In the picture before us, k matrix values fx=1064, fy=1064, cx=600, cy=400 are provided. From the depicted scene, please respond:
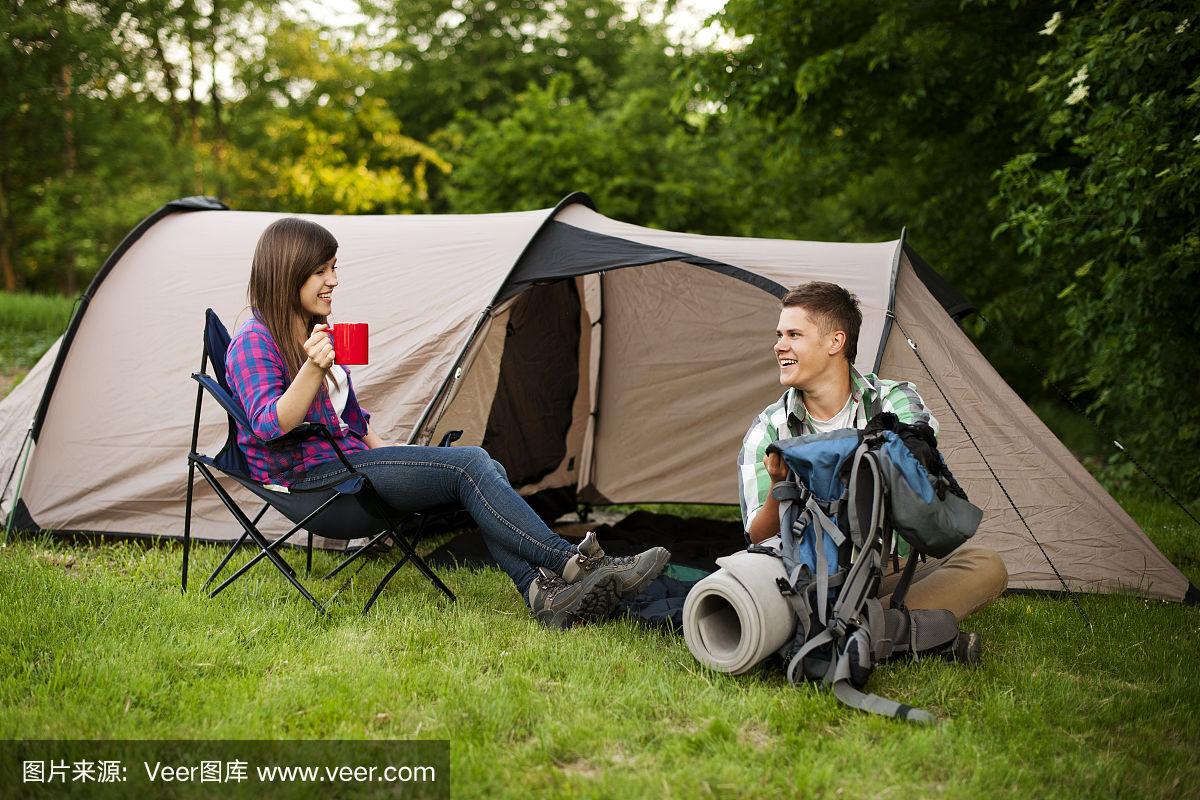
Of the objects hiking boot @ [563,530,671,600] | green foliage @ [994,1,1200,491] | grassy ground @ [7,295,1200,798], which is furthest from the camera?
green foliage @ [994,1,1200,491]

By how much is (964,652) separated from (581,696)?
1041 millimetres

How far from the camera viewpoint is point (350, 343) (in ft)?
9.28

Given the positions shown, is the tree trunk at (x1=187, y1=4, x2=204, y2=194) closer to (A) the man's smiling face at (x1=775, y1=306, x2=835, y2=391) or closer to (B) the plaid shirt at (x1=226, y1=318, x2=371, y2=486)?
(B) the plaid shirt at (x1=226, y1=318, x2=371, y2=486)

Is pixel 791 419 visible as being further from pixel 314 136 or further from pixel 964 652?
pixel 314 136

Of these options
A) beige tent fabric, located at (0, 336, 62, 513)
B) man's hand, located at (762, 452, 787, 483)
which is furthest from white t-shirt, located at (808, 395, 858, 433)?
beige tent fabric, located at (0, 336, 62, 513)

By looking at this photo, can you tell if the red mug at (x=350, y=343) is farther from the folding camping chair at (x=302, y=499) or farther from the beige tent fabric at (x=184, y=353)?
the beige tent fabric at (x=184, y=353)

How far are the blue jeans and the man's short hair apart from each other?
926 millimetres

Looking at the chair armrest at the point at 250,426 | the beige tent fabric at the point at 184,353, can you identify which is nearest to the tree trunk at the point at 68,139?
the beige tent fabric at the point at 184,353

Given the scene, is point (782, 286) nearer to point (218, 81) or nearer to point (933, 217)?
Result: point (933, 217)

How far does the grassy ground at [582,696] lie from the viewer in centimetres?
217

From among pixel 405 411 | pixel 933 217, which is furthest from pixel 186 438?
pixel 933 217

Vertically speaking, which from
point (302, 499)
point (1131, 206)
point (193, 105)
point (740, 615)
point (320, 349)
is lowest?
point (740, 615)

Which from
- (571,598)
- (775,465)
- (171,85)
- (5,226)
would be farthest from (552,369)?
(171,85)

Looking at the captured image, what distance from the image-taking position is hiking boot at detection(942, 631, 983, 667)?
279 centimetres
